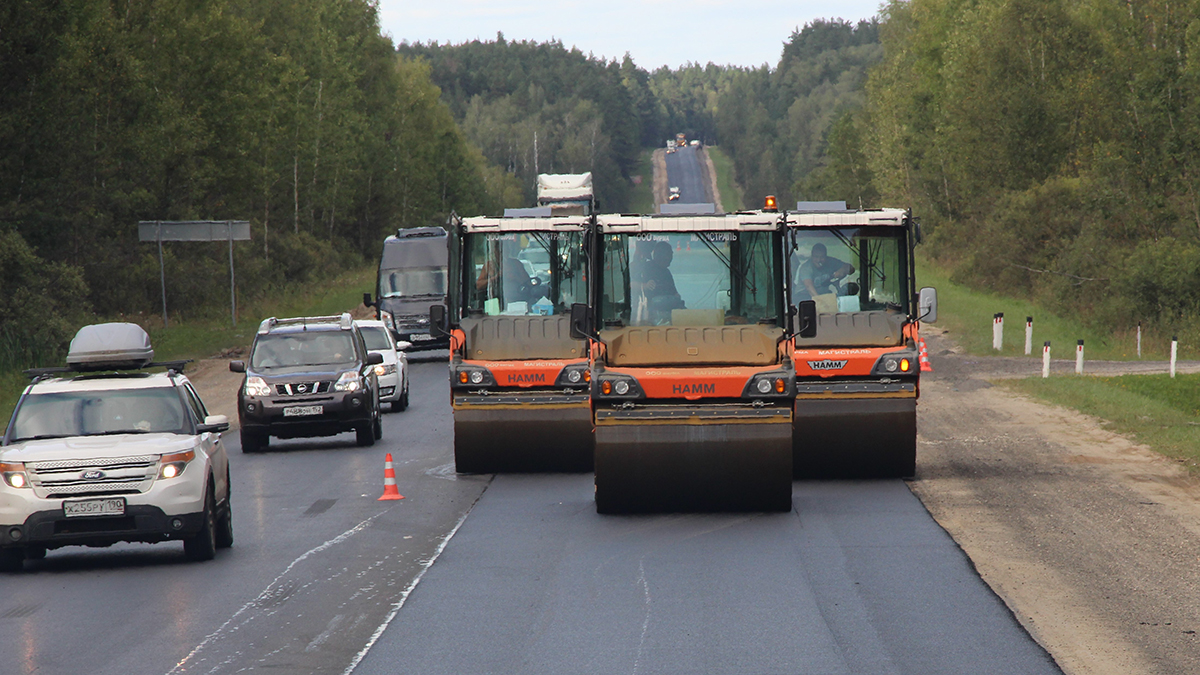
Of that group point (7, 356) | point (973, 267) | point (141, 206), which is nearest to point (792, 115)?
point (973, 267)

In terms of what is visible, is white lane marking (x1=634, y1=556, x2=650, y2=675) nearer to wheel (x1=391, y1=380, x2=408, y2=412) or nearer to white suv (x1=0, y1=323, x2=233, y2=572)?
white suv (x1=0, y1=323, x2=233, y2=572)

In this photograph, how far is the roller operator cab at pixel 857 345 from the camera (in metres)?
15.7

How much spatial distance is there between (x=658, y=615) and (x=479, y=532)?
3.90m

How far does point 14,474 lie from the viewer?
453 inches

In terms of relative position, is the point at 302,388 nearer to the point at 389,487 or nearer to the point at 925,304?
the point at 389,487

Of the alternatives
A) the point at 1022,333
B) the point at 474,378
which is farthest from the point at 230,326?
the point at 474,378

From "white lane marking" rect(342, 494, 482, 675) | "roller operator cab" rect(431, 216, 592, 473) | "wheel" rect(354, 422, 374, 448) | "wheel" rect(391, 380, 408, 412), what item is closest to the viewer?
"white lane marking" rect(342, 494, 482, 675)

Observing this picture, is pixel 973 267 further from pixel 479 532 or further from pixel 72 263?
pixel 479 532

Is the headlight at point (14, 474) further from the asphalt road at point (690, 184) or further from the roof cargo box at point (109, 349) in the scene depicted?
the asphalt road at point (690, 184)

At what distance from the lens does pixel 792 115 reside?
622ft

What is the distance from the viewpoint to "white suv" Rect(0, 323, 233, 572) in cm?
1144

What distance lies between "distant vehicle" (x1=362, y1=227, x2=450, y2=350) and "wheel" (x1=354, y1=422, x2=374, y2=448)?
52.4 feet

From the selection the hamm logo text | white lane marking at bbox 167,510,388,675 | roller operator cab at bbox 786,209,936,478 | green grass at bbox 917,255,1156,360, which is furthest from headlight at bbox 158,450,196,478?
green grass at bbox 917,255,1156,360

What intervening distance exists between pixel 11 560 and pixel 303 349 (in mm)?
10172
